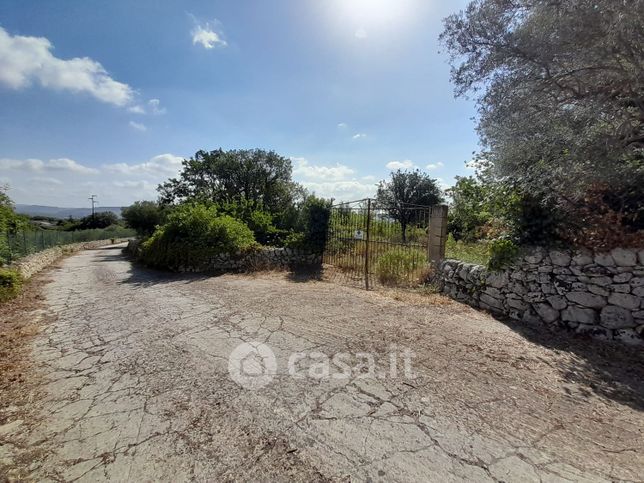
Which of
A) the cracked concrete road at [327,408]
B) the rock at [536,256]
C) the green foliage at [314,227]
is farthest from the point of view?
the green foliage at [314,227]

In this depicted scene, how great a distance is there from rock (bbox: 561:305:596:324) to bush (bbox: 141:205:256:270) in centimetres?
875

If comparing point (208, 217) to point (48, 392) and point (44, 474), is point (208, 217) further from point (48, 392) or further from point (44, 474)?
point (44, 474)

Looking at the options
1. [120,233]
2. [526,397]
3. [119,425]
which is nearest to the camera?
[119,425]

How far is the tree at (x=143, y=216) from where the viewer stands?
97.3 ft

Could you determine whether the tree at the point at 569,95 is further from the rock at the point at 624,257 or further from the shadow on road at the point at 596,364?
the shadow on road at the point at 596,364

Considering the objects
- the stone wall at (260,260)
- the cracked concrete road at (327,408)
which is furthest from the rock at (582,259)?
the stone wall at (260,260)

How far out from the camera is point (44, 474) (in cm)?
200

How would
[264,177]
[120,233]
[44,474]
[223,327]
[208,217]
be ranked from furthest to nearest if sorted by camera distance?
1. [120,233]
2. [264,177]
3. [208,217]
4. [223,327]
5. [44,474]

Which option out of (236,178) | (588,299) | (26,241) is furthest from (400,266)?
(236,178)

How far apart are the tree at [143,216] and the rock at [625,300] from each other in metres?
31.5

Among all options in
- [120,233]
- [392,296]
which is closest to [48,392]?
[392,296]

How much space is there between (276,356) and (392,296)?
3409 mm

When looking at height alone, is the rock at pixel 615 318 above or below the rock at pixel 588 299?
below

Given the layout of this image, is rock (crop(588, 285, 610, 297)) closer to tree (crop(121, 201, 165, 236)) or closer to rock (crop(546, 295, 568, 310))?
rock (crop(546, 295, 568, 310))
